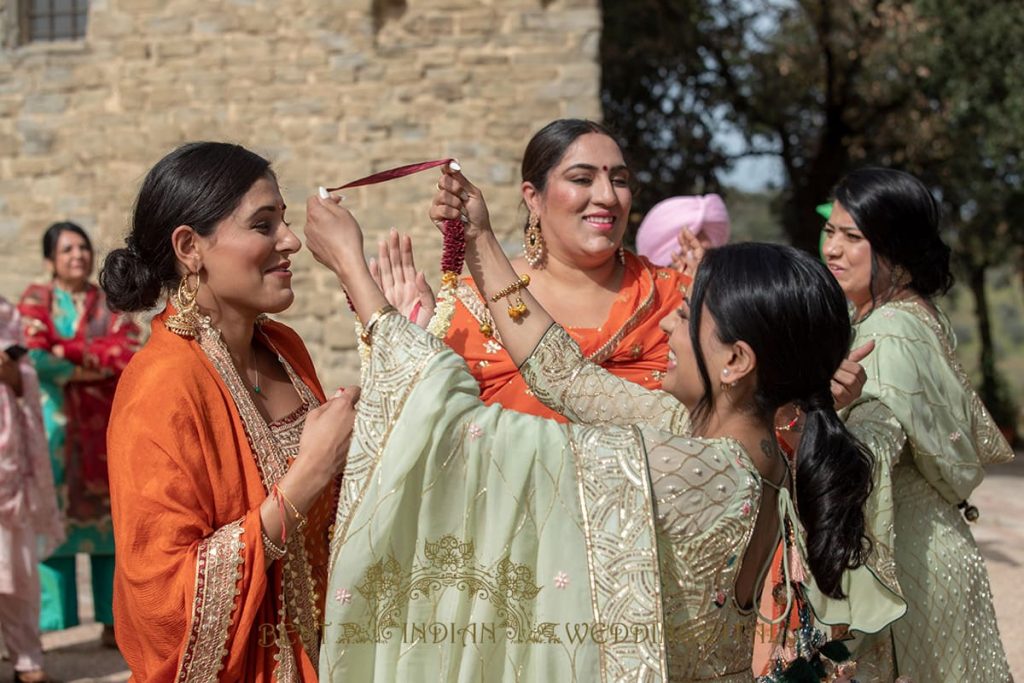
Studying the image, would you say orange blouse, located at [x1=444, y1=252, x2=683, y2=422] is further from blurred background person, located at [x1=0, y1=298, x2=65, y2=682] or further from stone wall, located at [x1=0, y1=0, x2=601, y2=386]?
stone wall, located at [x1=0, y1=0, x2=601, y2=386]

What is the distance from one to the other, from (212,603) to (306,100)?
748 cm

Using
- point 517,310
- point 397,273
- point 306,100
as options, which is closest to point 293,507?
point 397,273

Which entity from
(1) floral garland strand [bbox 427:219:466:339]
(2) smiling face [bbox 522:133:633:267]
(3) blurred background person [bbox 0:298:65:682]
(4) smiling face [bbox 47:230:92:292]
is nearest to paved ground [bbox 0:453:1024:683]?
(3) blurred background person [bbox 0:298:65:682]

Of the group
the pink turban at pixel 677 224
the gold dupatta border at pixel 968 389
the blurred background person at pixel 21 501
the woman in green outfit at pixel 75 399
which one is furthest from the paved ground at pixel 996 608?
the gold dupatta border at pixel 968 389

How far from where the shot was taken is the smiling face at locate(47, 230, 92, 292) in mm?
6430

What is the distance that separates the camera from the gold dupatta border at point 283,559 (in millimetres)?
2395

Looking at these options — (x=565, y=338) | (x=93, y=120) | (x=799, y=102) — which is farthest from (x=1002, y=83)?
(x=565, y=338)

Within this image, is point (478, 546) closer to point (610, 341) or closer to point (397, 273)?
point (397, 273)

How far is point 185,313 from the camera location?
8.29 feet

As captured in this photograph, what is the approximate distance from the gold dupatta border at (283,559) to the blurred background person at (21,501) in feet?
11.5

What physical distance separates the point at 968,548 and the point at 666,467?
143 centimetres

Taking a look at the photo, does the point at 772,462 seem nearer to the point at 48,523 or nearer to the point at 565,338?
the point at 565,338

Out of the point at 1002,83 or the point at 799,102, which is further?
the point at 799,102

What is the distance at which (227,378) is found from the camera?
249cm
